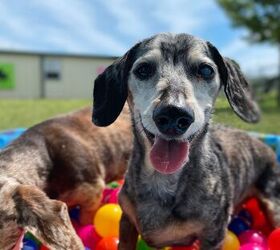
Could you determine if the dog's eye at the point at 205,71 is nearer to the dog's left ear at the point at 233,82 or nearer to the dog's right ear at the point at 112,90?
the dog's left ear at the point at 233,82

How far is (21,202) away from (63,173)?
187cm

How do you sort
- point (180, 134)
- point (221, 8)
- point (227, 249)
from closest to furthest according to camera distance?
point (180, 134) → point (227, 249) → point (221, 8)

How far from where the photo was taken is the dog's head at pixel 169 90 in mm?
Result: 3068

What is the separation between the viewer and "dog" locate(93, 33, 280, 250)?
331cm

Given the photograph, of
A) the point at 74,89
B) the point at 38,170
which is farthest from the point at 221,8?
the point at 38,170

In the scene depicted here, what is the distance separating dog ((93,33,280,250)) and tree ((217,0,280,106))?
20.1 meters

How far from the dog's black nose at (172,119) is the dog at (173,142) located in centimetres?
2

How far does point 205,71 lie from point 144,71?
0.45 meters

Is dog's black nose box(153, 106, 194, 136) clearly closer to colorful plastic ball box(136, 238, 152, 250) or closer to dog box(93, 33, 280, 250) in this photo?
dog box(93, 33, 280, 250)

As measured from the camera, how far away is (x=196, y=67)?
350 cm

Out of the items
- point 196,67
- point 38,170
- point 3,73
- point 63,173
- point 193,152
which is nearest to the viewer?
point 196,67

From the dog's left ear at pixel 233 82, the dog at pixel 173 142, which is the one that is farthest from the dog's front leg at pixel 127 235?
the dog's left ear at pixel 233 82

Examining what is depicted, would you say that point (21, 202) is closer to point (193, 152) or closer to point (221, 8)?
point (193, 152)

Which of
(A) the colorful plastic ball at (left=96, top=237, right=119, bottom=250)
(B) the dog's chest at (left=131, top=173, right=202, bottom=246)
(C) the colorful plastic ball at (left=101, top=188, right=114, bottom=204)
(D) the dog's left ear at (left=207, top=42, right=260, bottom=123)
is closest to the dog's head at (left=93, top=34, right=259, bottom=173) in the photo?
(D) the dog's left ear at (left=207, top=42, right=260, bottom=123)
